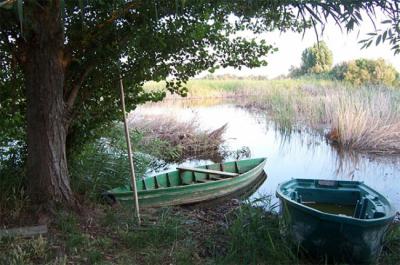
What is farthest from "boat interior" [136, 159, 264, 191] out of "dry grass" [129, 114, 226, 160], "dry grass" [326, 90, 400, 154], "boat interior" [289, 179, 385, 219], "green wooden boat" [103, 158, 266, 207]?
"dry grass" [326, 90, 400, 154]

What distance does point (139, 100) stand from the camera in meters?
5.24

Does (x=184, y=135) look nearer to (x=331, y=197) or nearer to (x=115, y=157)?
(x=115, y=157)

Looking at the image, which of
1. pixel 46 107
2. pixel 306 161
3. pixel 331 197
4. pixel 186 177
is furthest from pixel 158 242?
pixel 306 161

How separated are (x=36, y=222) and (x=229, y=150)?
315 inches

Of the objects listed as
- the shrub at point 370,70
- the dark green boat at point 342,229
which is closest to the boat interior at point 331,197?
the dark green boat at point 342,229

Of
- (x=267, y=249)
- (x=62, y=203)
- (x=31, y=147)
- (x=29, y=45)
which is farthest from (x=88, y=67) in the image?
(x=267, y=249)

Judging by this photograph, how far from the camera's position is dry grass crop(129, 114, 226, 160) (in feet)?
36.7

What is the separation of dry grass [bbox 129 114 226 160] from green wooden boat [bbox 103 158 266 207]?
2628 millimetres

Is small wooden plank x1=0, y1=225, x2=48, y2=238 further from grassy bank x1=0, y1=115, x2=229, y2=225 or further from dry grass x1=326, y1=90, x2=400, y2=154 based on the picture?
dry grass x1=326, y1=90, x2=400, y2=154

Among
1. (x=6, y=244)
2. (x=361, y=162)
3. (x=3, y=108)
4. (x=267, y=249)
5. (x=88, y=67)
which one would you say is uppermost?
(x=88, y=67)

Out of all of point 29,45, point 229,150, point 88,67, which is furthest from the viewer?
point 229,150

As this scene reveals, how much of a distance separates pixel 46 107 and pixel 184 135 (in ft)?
25.4

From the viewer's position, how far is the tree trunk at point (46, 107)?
381 cm

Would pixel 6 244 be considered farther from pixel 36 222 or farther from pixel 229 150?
pixel 229 150
